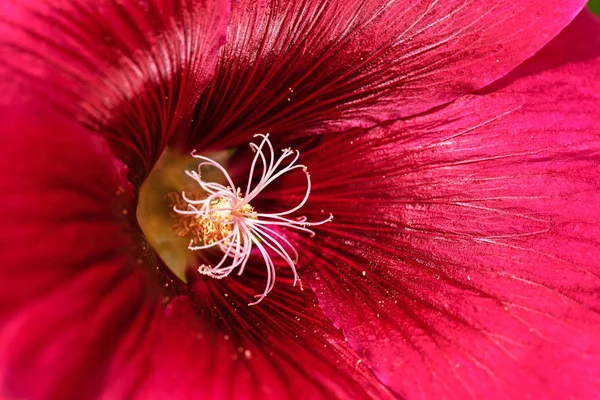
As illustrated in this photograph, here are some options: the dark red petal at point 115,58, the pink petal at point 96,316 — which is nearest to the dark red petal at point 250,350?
the pink petal at point 96,316

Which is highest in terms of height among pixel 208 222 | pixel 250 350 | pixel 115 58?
pixel 115 58

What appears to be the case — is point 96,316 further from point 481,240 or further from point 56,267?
point 481,240

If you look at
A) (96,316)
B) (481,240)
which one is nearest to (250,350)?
(96,316)

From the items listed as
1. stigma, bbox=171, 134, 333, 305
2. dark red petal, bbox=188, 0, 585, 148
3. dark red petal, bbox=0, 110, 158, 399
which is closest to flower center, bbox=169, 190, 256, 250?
stigma, bbox=171, 134, 333, 305

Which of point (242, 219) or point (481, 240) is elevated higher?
point (242, 219)

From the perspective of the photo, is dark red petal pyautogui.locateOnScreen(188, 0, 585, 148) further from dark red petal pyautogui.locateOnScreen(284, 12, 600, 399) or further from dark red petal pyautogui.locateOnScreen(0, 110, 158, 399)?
dark red petal pyautogui.locateOnScreen(0, 110, 158, 399)

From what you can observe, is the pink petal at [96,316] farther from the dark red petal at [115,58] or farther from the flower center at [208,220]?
the flower center at [208,220]

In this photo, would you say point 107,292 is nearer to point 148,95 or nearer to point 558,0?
point 148,95

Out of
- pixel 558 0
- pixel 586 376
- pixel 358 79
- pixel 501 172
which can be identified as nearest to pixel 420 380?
pixel 586 376
